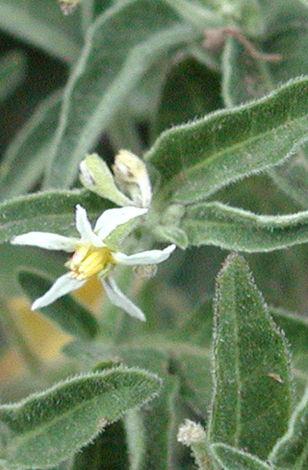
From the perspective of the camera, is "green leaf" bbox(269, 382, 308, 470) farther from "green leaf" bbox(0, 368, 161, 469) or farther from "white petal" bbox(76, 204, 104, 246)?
"white petal" bbox(76, 204, 104, 246)

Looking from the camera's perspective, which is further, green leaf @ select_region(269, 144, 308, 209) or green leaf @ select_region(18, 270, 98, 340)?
green leaf @ select_region(18, 270, 98, 340)

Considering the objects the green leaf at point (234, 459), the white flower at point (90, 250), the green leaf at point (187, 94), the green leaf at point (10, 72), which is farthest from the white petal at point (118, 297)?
the green leaf at point (10, 72)

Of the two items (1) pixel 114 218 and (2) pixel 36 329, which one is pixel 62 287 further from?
(2) pixel 36 329

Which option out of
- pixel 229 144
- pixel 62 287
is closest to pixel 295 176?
pixel 229 144

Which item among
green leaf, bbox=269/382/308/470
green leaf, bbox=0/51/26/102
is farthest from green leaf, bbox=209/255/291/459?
green leaf, bbox=0/51/26/102

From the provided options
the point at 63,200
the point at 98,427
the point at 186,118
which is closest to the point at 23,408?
the point at 98,427

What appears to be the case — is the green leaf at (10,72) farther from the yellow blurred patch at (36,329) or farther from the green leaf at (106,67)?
the yellow blurred patch at (36,329)

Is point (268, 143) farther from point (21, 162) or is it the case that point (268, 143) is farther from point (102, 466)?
point (21, 162)
